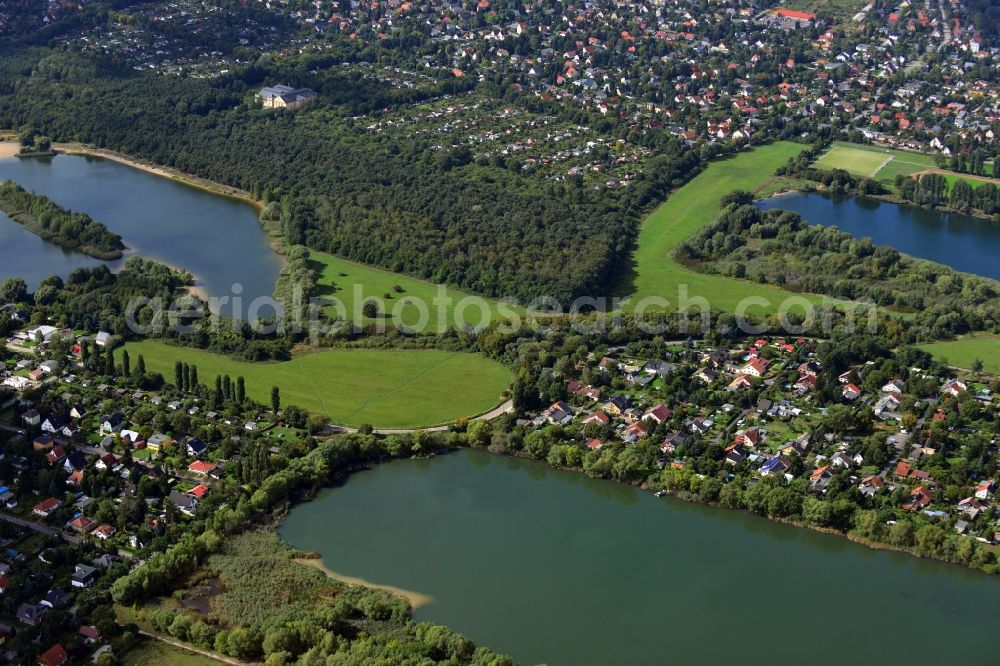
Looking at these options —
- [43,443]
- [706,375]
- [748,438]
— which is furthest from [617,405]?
[43,443]

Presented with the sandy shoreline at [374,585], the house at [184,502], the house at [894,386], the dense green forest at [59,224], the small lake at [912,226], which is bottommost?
the sandy shoreline at [374,585]

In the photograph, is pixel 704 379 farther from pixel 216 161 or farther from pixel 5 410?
pixel 216 161

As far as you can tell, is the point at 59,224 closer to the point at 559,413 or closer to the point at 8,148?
the point at 8,148

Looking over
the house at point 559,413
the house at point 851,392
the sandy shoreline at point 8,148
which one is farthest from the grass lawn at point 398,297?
the sandy shoreline at point 8,148

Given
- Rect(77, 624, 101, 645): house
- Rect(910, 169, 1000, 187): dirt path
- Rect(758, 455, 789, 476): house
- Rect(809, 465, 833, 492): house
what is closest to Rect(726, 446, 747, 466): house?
Rect(758, 455, 789, 476): house

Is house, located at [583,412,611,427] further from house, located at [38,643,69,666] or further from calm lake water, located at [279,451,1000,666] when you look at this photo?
house, located at [38,643,69,666]

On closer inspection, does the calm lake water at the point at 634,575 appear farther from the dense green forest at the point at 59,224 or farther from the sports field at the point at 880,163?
the sports field at the point at 880,163
